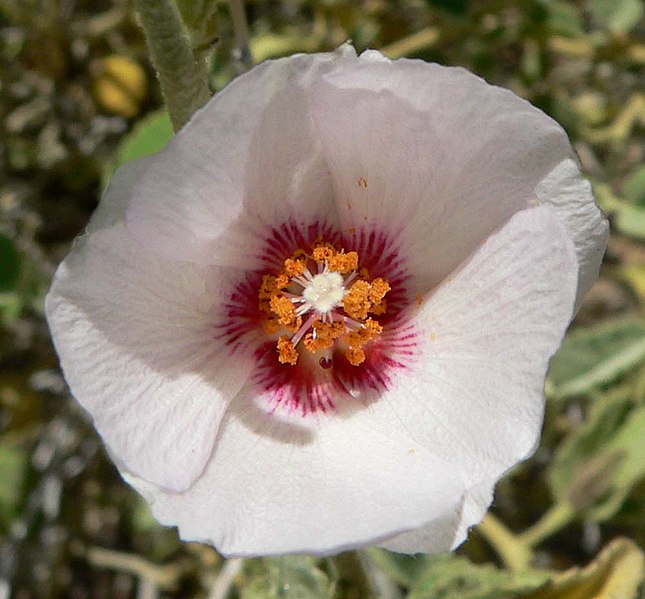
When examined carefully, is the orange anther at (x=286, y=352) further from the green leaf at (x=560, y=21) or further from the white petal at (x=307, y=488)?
the green leaf at (x=560, y=21)

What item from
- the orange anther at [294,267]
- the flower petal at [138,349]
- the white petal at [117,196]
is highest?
the white petal at [117,196]

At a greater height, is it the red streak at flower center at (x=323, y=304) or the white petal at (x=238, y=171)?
the white petal at (x=238, y=171)

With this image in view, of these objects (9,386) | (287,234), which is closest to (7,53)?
(9,386)

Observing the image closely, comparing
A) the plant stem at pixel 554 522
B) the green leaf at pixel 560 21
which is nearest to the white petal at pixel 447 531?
the plant stem at pixel 554 522

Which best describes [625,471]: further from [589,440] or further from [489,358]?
[489,358]

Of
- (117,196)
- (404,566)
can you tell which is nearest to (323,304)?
(117,196)

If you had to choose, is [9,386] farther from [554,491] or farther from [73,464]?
[554,491]

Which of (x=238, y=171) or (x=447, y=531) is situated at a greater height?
(x=238, y=171)

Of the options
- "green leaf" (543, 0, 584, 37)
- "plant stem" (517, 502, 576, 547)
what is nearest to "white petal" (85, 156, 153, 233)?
"plant stem" (517, 502, 576, 547)
